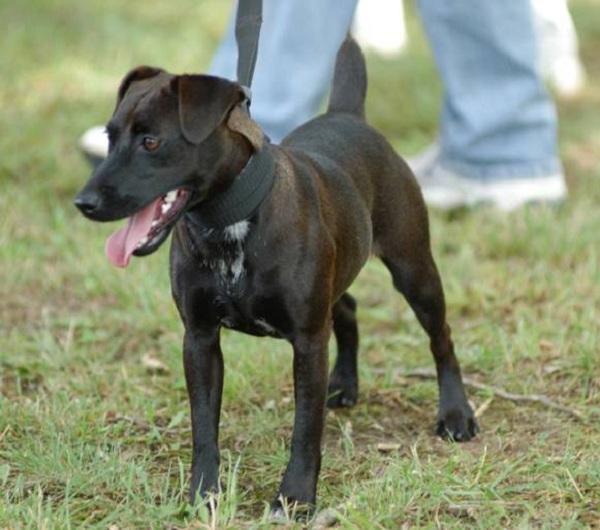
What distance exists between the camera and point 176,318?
5062 millimetres

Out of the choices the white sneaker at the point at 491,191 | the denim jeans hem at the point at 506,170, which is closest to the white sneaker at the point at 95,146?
the white sneaker at the point at 491,191

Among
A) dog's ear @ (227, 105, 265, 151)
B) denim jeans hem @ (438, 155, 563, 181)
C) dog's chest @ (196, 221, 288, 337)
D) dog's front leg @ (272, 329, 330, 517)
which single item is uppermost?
dog's ear @ (227, 105, 265, 151)

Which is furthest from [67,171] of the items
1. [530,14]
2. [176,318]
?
[530,14]

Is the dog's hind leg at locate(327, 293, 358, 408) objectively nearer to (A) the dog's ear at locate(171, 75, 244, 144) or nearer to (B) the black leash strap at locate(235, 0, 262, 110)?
(B) the black leash strap at locate(235, 0, 262, 110)

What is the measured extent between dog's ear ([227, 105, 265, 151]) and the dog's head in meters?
0.03

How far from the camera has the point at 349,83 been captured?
422 centimetres

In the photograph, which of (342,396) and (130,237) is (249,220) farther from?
(342,396)

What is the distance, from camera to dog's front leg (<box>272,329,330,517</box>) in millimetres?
3453

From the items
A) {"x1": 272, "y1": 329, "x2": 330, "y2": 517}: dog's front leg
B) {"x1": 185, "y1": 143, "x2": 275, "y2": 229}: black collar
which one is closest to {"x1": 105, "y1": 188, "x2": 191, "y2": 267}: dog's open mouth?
{"x1": 185, "y1": 143, "x2": 275, "y2": 229}: black collar

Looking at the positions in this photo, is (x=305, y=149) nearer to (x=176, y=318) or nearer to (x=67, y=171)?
(x=176, y=318)

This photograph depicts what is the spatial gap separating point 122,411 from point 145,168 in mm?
1321

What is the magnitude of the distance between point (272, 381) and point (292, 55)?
1.95 meters

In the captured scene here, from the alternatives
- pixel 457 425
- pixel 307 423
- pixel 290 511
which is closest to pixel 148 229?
pixel 307 423

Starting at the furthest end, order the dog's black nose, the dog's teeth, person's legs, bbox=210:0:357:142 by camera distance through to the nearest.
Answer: person's legs, bbox=210:0:357:142 → the dog's teeth → the dog's black nose
